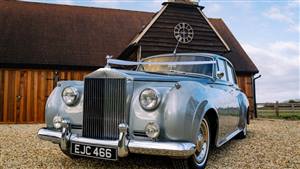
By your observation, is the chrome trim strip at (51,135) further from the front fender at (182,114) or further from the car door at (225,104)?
the car door at (225,104)

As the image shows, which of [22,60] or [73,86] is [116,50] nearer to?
[22,60]

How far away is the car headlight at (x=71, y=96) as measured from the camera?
13.8ft

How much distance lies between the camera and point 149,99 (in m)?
3.70

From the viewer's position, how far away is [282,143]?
21.5 ft

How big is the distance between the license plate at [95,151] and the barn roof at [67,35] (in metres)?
10.9

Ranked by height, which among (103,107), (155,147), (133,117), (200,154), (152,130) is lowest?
(200,154)

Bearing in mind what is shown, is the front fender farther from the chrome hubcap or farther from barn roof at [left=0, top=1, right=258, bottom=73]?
barn roof at [left=0, top=1, right=258, bottom=73]

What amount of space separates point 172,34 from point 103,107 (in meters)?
10.9

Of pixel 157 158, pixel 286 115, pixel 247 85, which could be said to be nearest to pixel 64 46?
pixel 247 85

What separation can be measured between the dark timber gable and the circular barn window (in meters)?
0.14

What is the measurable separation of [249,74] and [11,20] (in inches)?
489

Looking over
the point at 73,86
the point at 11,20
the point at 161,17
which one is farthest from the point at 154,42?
the point at 73,86

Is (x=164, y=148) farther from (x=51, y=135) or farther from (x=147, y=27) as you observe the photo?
(x=147, y=27)

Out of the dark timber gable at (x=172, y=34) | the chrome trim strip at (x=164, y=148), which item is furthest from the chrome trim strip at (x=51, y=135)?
the dark timber gable at (x=172, y=34)
